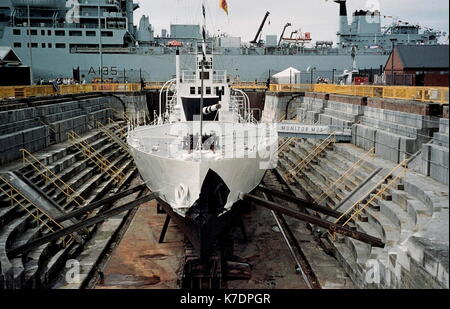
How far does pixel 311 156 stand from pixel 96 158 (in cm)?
1112

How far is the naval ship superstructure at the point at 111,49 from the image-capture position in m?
59.8

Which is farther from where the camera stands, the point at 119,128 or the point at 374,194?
the point at 119,128

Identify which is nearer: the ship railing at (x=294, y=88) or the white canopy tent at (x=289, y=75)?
the ship railing at (x=294, y=88)

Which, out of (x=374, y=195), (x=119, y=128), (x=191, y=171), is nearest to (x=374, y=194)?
(x=374, y=195)

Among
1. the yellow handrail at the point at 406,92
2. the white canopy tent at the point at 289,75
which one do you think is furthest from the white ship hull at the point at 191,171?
the white canopy tent at the point at 289,75

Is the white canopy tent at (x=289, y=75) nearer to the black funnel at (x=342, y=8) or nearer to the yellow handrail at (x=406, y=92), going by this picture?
the yellow handrail at (x=406, y=92)

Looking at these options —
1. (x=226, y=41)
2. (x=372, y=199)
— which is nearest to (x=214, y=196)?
(x=372, y=199)

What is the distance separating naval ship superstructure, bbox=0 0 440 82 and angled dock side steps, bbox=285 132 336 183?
3656 centimetres

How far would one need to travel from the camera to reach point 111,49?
60.5 m

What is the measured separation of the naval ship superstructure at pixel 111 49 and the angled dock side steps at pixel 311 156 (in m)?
36.6

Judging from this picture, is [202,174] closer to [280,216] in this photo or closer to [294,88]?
[280,216]

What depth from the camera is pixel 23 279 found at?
9.60 meters

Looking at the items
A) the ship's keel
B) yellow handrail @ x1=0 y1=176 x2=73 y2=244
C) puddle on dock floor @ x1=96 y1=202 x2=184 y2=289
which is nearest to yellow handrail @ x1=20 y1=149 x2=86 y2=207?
yellow handrail @ x1=0 y1=176 x2=73 y2=244

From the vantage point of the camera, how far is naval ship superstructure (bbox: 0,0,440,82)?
59781 mm
